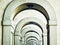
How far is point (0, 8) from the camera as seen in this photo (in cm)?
1478

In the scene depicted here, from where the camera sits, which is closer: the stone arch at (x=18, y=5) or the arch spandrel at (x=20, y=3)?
the stone arch at (x=18, y=5)

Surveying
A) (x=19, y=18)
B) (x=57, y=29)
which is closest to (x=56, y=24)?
(x=57, y=29)

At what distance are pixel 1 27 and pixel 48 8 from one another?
115 inches

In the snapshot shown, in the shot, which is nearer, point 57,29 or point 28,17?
point 57,29

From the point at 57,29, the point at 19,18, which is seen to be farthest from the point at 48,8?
the point at 19,18

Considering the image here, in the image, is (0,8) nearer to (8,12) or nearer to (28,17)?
(8,12)

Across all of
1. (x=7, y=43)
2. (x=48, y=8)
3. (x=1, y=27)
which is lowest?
(x=7, y=43)

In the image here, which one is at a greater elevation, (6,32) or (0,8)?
(0,8)

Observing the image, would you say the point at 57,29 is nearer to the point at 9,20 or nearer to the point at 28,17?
the point at 9,20

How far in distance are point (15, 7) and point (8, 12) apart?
51 cm

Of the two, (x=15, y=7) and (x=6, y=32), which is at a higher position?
(x=15, y=7)

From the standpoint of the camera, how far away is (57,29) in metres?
14.9

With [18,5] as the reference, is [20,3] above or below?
above

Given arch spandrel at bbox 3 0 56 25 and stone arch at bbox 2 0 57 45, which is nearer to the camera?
stone arch at bbox 2 0 57 45
